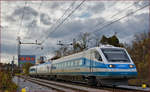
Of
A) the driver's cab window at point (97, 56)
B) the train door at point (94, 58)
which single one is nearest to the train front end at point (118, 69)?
the driver's cab window at point (97, 56)

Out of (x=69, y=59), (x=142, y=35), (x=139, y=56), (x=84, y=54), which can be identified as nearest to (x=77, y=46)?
(x=142, y=35)

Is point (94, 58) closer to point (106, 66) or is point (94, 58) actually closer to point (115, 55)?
point (115, 55)

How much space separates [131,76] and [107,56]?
2289mm

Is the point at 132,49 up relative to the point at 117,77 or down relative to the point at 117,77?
up

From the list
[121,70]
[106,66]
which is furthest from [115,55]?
[121,70]

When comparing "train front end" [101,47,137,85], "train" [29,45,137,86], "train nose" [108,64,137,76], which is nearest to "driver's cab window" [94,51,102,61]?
"train" [29,45,137,86]

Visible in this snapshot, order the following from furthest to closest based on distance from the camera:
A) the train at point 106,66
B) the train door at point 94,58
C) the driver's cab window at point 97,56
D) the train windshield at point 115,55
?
the train door at point 94,58
the driver's cab window at point 97,56
the train windshield at point 115,55
the train at point 106,66

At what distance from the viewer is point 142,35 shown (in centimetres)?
3959

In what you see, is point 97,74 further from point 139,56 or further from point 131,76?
point 139,56

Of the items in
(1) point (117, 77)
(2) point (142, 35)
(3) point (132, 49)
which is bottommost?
(1) point (117, 77)

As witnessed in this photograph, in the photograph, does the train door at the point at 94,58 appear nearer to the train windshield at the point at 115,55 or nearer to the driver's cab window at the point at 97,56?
the driver's cab window at the point at 97,56

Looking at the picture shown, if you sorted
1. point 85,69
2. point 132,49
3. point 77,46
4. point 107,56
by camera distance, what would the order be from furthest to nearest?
point 77,46
point 132,49
point 85,69
point 107,56

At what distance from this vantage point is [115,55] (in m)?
17.4

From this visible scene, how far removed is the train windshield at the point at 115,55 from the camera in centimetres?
1709
